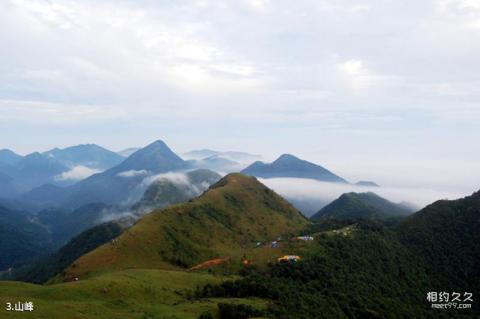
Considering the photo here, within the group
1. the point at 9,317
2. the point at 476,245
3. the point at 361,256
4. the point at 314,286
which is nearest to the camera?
the point at 9,317

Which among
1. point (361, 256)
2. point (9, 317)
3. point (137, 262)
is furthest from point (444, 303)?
point (9, 317)

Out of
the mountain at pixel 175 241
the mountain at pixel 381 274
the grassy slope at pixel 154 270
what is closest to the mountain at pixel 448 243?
the mountain at pixel 381 274

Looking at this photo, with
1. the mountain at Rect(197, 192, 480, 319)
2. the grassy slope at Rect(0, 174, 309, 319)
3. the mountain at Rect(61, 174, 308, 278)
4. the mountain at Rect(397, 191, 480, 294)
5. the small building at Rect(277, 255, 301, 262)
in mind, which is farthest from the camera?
the mountain at Rect(397, 191, 480, 294)

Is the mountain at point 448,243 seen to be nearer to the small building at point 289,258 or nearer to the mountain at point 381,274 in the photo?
the mountain at point 381,274

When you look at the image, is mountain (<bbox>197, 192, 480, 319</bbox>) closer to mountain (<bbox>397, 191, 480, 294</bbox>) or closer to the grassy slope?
mountain (<bbox>397, 191, 480, 294</bbox>)

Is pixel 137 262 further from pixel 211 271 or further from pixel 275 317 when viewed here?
pixel 275 317

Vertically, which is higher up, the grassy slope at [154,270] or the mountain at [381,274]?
the grassy slope at [154,270]

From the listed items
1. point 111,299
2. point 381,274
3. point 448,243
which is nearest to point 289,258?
point 381,274

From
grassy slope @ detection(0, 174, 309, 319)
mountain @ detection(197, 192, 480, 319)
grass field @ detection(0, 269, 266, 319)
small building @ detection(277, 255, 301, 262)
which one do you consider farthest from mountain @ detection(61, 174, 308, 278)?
grass field @ detection(0, 269, 266, 319)
